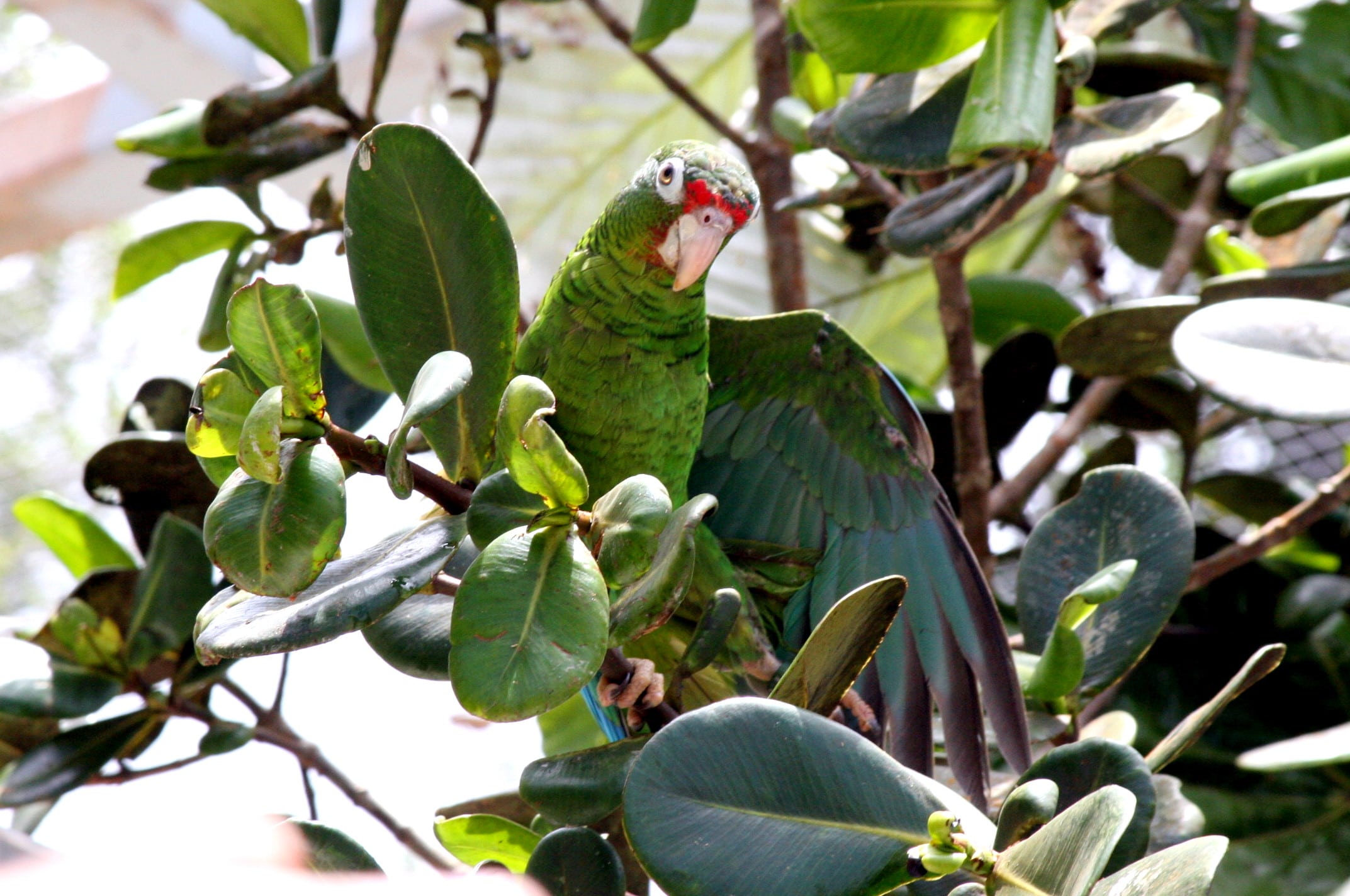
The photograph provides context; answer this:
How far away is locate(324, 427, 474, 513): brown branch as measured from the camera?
0.47m

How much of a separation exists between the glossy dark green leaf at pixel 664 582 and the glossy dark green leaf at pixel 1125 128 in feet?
1.44

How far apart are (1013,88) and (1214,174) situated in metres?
0.58

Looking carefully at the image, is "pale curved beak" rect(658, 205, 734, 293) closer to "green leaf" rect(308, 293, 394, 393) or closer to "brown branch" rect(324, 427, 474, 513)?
"green leaf" rect(308, 293, 394, 393)

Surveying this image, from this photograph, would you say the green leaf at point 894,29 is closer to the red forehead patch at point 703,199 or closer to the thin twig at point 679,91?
the red forehead patch at point 703,199

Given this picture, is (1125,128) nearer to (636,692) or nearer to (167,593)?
(636,692)

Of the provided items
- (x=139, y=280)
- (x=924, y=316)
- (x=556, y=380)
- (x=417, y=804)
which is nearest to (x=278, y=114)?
(x=139, y=280)

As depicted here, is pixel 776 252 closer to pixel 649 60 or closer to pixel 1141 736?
pixel 649 60

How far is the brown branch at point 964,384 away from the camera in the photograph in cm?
92

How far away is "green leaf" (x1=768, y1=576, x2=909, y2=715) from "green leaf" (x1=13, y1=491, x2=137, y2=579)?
711 millimetres

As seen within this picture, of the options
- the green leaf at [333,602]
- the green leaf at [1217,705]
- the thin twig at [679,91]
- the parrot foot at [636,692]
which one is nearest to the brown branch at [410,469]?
the green leaf at [333,602]

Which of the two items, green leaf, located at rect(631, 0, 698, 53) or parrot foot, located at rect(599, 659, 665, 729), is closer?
parrot foot, located at rect(599, 659, 665, 729)

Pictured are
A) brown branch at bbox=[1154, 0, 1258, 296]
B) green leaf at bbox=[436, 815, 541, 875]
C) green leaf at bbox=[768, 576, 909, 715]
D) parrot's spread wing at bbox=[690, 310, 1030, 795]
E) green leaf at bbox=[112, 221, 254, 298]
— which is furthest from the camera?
brown branch at bbox=[1154, 0, 1258, 296]

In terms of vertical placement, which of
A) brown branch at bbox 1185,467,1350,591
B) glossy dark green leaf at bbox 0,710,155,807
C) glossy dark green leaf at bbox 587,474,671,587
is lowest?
glossy dark green leaf at bbox 0,710,155,807

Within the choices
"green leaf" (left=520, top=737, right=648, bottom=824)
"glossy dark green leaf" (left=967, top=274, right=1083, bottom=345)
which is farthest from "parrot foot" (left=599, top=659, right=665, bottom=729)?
"glossy dark green leaf" (left=967, top=274, right=1083, bottom=345)
